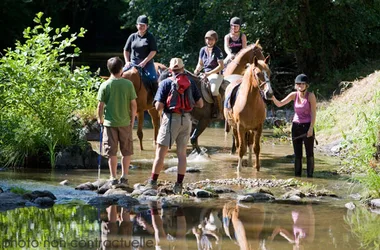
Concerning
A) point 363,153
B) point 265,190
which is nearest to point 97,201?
point 265,190

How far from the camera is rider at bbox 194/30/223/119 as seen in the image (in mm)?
16094

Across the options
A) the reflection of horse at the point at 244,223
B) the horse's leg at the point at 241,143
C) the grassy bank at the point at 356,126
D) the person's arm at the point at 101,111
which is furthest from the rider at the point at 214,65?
the reflection of horse at the point at 244,223

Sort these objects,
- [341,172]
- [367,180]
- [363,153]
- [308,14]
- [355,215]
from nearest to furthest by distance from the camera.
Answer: [355,215] < [367,180] < [363,153] < [341,172] < [308,14]

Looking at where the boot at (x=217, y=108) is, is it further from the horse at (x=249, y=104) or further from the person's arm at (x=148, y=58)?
the horse at (x=249, y=104)

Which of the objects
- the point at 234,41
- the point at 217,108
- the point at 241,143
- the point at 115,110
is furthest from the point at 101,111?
the point at 234,41

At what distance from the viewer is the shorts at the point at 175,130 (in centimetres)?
1152

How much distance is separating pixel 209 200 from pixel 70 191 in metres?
2.06

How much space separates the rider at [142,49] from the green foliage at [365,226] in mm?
6464

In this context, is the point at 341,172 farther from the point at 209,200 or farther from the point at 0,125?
the point at 0,125

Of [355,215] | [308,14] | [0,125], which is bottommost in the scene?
[355,215]

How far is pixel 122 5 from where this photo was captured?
6222cm

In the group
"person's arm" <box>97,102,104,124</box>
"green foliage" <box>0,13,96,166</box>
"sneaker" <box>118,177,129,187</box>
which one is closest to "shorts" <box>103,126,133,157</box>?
"person's arm" <box>97,102,104,124</box>

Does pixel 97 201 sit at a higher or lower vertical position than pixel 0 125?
lower

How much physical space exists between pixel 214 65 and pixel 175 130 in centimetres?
507
